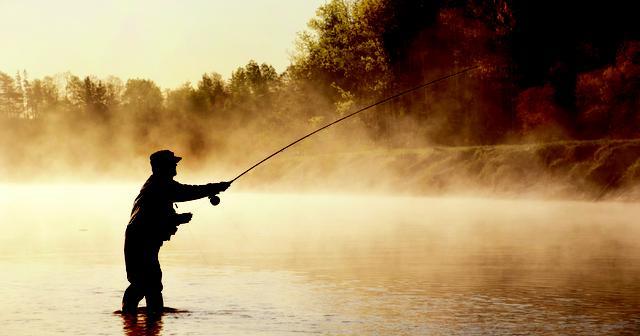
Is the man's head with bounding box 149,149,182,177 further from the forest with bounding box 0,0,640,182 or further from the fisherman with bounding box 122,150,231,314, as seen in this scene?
the forest with bounding box 0,0,640,182

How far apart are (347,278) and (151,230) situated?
14.1 feet

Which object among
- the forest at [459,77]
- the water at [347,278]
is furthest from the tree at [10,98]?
the water at [347,278]

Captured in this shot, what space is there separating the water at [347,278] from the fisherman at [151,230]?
30 cm

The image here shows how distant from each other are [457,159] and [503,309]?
38.2 meters

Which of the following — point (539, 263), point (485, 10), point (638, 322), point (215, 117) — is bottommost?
point (638, 322)

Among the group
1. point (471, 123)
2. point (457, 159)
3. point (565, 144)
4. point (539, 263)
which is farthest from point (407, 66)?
point (539, 263)

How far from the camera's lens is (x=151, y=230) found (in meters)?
12.8

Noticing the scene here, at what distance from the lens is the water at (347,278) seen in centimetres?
1210

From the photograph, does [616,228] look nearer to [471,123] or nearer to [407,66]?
[471,123]

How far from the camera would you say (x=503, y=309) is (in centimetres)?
1297

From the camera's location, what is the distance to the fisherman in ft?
41.8

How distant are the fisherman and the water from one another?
0.30 metres

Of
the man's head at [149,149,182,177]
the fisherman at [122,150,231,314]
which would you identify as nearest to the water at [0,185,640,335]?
the fisherman at [122,150,231,314]

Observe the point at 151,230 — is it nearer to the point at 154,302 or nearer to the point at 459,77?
the point at 154,302
